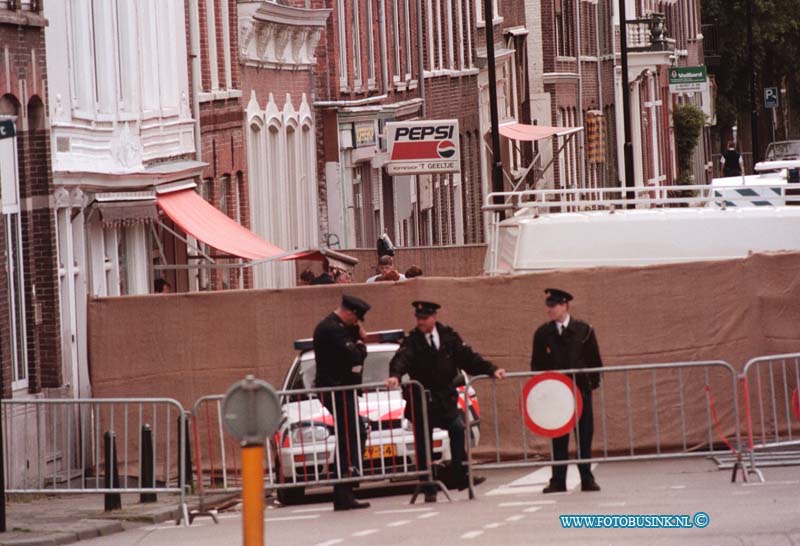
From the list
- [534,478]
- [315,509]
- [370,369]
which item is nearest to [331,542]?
[315,509]

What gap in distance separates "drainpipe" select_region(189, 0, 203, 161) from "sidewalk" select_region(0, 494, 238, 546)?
10559 millimetres

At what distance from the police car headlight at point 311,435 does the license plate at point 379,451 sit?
0.40 m

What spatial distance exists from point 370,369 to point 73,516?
3.53m

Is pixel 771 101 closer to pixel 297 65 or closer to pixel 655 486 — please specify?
pixel 297 65

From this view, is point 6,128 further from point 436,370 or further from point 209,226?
point 209,226

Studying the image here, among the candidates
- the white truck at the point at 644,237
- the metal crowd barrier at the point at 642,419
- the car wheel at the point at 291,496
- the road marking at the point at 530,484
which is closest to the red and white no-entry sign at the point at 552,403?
the road marking at the point at 530,484

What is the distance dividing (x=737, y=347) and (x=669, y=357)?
0.68 meters

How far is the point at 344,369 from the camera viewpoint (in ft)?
61.5

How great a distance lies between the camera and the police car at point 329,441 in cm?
1892

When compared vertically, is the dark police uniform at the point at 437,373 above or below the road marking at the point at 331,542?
above

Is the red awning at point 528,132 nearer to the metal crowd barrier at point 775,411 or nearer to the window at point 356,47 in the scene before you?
the window at point 356,47

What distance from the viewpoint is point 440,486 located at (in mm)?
18453

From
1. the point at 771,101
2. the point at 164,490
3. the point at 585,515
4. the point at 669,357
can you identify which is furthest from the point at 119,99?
the point at 771,101

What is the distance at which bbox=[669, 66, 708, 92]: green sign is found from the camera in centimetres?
5594
